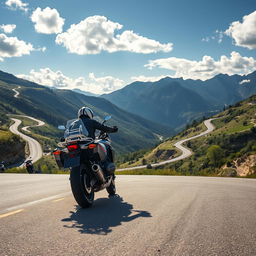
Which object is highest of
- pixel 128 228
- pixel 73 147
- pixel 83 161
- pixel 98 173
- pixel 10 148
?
pixel 10 148

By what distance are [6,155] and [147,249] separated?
95.6 meters

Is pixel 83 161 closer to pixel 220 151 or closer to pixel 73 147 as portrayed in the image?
pixel 73 147

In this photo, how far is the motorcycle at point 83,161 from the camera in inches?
243

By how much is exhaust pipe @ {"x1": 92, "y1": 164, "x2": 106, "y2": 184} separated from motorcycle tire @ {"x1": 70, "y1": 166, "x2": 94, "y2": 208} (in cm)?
27

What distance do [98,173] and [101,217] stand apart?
159 cm

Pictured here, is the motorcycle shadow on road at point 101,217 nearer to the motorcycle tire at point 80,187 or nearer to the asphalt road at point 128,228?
the asphalt road at point 128,228

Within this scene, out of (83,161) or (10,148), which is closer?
(83,161)

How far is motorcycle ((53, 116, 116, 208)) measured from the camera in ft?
20.3

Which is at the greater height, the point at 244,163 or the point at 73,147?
the point at 73,147

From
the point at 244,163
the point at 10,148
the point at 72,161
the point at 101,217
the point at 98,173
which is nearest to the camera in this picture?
the point at 101,217

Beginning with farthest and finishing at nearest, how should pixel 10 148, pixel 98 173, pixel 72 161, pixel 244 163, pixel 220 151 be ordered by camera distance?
1. pixel 10 148
2. pixel 220 151
3. pixel 244 163
4. pixel 98 173
5. pixel 72 161

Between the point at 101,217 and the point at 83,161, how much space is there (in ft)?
5.96

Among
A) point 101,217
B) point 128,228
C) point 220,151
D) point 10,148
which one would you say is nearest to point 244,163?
point 220,151

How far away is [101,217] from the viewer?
17.1 feet
